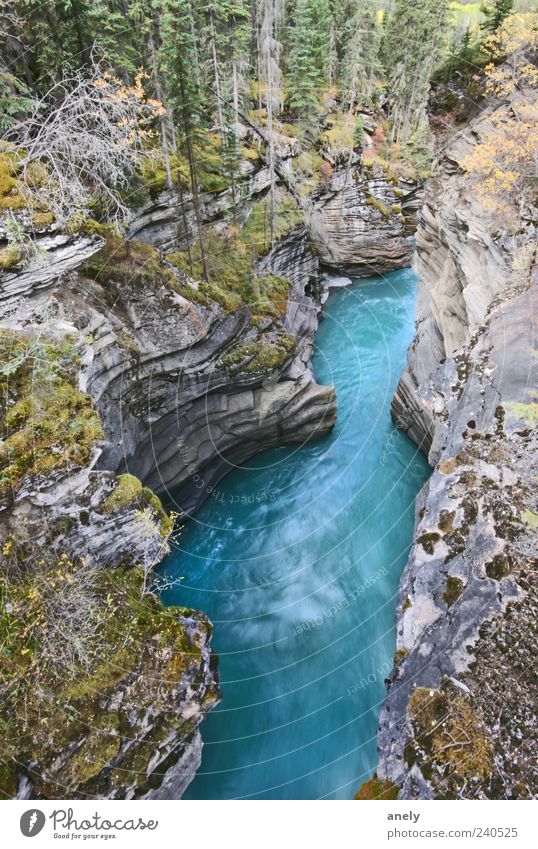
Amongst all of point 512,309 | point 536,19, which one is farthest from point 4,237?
point 536,19

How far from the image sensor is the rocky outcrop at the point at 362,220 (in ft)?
123

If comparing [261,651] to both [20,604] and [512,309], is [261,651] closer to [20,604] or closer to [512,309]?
[20,604]

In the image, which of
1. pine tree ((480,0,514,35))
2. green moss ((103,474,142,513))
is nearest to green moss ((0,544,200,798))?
green moss ((103,474,142,513))

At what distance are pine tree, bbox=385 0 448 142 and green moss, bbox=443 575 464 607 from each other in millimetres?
42820

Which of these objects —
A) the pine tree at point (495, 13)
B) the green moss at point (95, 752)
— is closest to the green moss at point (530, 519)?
the green moss at point (95, 752)

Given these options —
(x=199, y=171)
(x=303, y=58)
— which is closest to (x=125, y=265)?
(x=199, y=171)

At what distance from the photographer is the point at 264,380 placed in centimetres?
2052

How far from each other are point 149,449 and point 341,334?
19.0 metres

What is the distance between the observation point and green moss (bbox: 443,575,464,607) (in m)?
8.48

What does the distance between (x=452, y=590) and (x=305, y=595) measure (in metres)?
9.56

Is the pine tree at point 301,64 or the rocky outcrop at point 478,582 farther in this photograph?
the pine tree at point 301,64

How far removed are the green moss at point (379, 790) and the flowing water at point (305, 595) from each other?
6.10 meters

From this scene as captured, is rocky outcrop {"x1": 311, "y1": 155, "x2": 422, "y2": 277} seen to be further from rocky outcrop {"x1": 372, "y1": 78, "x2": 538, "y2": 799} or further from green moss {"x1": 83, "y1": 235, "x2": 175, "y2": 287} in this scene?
rocky outcrop {"x1": 372, "y1": 78, "x2": 538, "y2": 799}

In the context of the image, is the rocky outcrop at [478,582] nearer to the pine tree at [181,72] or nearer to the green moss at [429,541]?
the green moss at [429,541]
